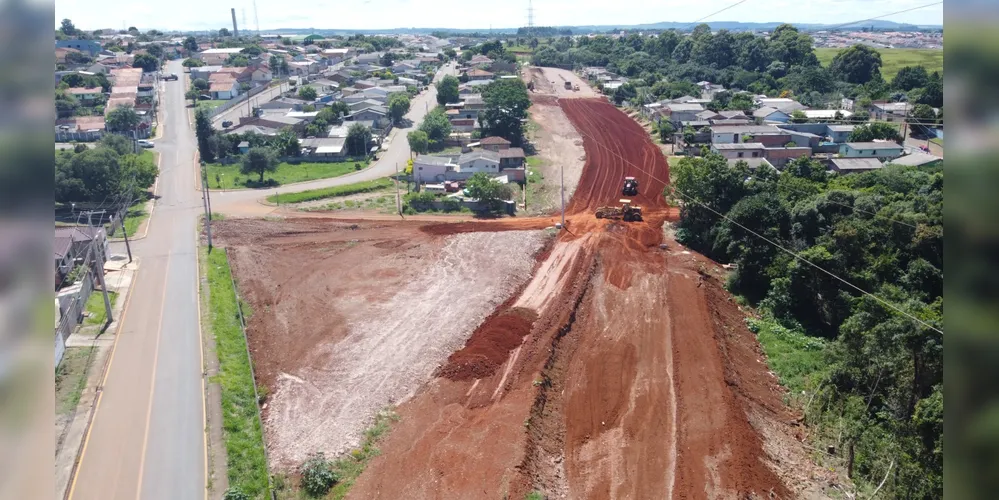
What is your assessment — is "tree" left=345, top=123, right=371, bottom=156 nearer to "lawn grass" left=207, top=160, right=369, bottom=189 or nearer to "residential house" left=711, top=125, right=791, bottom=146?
"lawn grass" left=207, top=160, right=369, bottom=189

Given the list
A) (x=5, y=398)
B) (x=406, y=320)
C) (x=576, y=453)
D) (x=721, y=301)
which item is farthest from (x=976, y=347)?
(x=721, y=301)

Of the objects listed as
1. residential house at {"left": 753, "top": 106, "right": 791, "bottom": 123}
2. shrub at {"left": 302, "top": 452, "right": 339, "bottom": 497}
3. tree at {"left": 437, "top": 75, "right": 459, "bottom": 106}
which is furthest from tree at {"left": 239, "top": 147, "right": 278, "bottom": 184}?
residential house at {"left": 753, "top": 106, "right": 791, "bottom": 123}

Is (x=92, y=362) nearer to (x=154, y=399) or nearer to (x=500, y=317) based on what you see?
(x=154, y=399)

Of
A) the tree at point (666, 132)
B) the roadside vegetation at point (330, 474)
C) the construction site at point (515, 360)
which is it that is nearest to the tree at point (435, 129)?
the tree at point (666, 132)

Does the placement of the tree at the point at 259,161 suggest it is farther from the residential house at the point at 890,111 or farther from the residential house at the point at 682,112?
the residential house at the point at 890,111

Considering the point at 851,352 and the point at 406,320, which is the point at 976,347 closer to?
the point at 851,352

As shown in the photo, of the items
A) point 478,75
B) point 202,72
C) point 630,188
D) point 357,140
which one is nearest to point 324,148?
point 357,140
